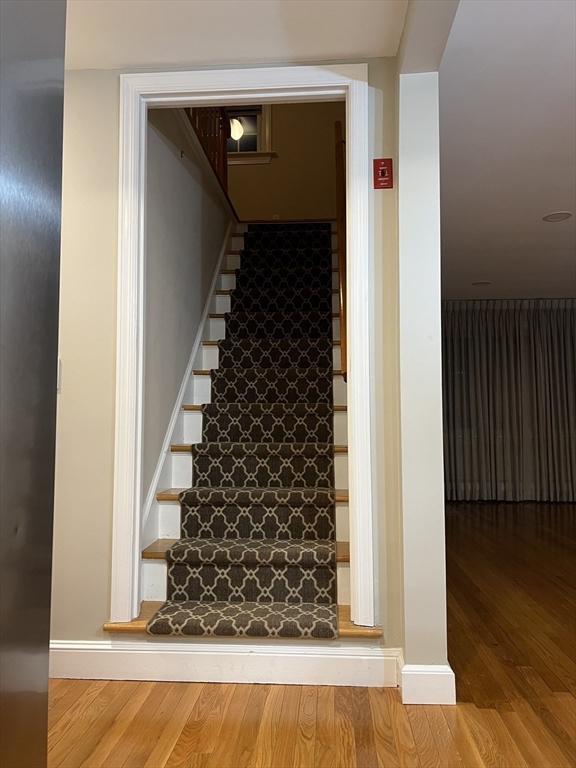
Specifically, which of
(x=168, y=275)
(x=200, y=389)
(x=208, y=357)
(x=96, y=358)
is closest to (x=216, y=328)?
(x=208, y=357)

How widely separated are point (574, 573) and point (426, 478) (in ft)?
7.58

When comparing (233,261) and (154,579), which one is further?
(233,261)

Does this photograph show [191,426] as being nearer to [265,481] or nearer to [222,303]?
[265,481]

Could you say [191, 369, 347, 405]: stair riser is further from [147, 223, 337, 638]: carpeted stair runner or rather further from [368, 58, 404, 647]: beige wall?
[368, 58, 404, 647]: beige wall

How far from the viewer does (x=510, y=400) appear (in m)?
7.16

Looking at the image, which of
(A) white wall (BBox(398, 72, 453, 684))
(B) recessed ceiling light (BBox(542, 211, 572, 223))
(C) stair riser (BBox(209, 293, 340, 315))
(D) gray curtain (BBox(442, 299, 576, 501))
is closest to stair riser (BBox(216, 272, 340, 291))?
(C) stair riser (BBox(209, 293, 340, 315))

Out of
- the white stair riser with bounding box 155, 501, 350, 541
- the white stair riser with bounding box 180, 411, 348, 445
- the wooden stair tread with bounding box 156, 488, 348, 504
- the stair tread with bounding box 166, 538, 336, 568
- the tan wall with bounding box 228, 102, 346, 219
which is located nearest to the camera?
the stair tread with bounding box 166, 538, 336, 568

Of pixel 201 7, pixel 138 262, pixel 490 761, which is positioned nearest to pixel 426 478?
pixel 490 761

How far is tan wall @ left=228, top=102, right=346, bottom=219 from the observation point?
20.4ft

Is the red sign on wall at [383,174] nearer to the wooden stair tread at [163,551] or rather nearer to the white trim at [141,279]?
the white trim at [141,279]

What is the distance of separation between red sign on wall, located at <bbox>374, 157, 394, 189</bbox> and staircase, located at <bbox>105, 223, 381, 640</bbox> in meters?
1.19

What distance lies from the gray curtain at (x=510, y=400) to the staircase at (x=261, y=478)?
11.1 ft

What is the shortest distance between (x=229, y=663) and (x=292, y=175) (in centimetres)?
523

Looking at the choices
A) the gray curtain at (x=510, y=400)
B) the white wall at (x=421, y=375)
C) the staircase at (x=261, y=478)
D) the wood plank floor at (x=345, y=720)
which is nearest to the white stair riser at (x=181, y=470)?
the staircase at (x=261, y=478)
